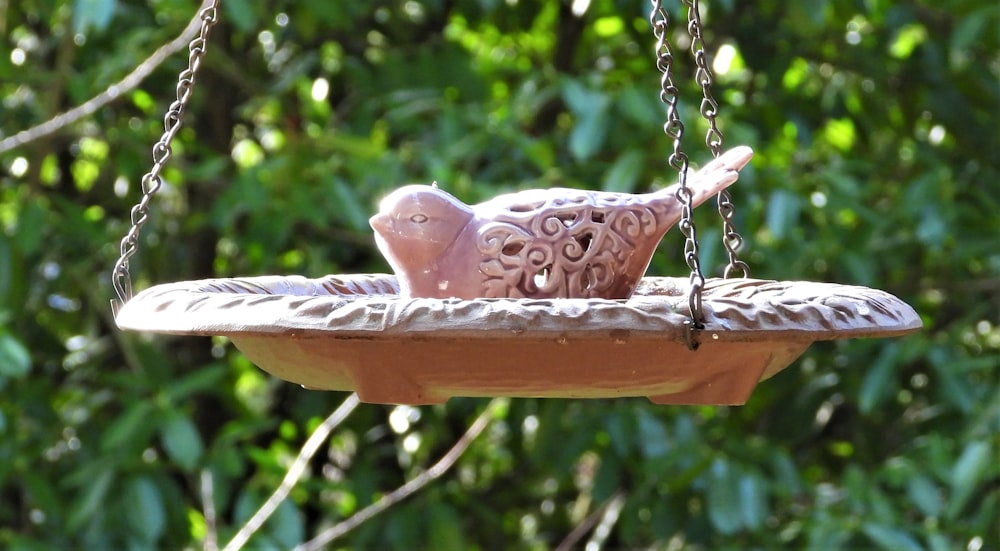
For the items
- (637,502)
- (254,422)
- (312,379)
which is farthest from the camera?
(637,502)

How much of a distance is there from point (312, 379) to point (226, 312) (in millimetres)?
152

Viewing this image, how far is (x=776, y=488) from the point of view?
2.60 meters

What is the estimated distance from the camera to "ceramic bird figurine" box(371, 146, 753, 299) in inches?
48.4

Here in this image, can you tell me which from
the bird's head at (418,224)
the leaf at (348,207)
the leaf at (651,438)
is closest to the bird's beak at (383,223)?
the bird's head at (418,224)

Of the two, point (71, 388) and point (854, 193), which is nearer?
point (854, 193)

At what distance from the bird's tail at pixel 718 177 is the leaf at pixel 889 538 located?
4.38ft

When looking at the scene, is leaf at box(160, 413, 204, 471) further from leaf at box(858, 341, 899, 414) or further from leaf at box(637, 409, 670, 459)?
leaf at box(858, 341, 899, 414)

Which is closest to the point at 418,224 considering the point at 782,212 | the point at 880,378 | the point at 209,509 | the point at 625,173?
the point at 209,509

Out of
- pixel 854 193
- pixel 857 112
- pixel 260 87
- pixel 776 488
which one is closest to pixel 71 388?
pixel 260 87

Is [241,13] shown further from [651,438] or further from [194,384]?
[651,438]

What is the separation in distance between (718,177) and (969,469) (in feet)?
4.42

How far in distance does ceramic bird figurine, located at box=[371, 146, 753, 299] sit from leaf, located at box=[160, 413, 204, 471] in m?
1.26

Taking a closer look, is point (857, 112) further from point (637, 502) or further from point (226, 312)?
point (226, 312)

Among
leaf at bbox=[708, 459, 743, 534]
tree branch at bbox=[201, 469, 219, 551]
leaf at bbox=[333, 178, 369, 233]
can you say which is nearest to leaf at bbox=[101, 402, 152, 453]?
tree branch at bbox=[201, 469, 219, 551]
